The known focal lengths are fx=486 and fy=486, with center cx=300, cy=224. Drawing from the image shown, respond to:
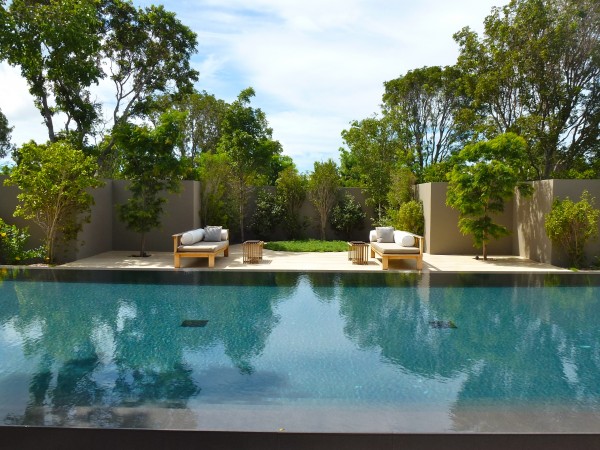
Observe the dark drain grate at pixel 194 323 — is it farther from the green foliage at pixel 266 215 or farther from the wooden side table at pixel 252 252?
the green foliage at pixel 266 215

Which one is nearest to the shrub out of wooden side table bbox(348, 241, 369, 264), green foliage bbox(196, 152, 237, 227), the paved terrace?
the paved terrace

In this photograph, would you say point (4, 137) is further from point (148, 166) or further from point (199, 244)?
point (199, 244)

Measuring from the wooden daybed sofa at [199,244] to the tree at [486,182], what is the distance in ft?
19.3

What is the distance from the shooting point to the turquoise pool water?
3.42 m

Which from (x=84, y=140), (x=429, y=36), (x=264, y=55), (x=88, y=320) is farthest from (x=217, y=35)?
(x=88, y=320)

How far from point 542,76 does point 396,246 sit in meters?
8.94

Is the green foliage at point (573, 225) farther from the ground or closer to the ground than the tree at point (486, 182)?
closer to the ground

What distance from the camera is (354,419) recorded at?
3.31 meters

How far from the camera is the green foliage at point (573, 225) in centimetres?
1034

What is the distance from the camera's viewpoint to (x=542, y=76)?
611 inches

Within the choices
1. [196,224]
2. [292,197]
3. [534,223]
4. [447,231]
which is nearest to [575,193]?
[534,223]

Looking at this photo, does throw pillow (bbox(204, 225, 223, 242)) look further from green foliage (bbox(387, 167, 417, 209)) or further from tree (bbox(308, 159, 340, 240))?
green foliage (bbox(387, 167, 417, 209))

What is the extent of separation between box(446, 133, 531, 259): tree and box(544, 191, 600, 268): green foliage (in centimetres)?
114

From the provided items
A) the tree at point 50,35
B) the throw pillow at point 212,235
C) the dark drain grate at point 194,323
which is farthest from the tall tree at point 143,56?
the dark drain grate at point 194,323
